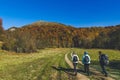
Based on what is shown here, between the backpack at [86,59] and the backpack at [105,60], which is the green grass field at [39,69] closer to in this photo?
the backpack at [105,60]

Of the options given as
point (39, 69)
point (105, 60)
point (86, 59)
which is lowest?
point (39, 69)

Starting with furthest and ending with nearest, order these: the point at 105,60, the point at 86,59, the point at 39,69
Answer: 1. the point at 39,69
2. the point at 86,59
3. the point at 105,60

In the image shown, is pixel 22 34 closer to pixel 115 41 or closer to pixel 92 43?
pixel 115 41

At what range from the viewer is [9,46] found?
335ft

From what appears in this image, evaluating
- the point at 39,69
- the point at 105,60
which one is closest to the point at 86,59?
the point at 105,60

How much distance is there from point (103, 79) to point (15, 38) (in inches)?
3434

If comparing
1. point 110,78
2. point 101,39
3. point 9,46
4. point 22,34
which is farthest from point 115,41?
point 110,78

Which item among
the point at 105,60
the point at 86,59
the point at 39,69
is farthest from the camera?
the point at 39,69

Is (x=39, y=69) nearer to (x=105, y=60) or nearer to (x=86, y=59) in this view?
(x=86, y=59)

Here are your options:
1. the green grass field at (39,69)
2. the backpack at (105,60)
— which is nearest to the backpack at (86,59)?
the backpack at (105,60)

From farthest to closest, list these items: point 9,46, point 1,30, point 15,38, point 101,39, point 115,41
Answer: point 101,39, point 115,41, point 1,30, point 15,38, point 9,46

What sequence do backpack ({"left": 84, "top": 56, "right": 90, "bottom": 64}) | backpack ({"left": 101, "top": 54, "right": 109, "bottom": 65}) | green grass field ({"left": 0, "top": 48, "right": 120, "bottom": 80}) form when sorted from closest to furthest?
backpack ({"left": 101, "top": 54, "right": 109, "bottom": 65}) → green grass field ({"left": 0, "top": 48, "right": 120, "bottom": 80}) → backpack ({"left": 84, "top": 56, "right": 90, "bottom": 64})

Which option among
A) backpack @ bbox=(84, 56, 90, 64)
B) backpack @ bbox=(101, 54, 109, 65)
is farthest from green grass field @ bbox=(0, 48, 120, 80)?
backpack @ bbox=(84, 56, 90, 64)

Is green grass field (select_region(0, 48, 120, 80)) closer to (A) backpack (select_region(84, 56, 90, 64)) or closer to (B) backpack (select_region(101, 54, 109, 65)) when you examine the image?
(B) backpack (select_region(101, 54, 109, 65))
